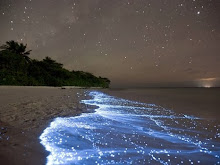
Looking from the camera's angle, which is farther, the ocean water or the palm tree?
the palm tree

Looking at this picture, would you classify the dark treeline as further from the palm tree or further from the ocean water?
the ocean water

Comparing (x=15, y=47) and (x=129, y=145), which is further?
(x=15, y=47)

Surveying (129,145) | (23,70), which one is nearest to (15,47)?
(23,70)

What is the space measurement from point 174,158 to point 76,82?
42237 millimetres

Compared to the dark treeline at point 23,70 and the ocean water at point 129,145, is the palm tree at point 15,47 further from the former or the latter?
the ocean water at point 129,145

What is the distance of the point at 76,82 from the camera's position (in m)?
43.2

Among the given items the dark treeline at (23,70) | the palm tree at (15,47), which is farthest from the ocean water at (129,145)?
the palm tree at (15,47)

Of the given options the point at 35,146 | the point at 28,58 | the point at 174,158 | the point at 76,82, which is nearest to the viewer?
the point at 174,158

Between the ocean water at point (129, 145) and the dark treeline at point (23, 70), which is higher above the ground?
the dark treeline at point (23, 70)

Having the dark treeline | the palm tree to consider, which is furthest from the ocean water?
the palm tree

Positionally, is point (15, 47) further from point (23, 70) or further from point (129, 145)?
point (129, 145)

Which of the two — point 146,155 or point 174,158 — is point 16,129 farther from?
point 174,158

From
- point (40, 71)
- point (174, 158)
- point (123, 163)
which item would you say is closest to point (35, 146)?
point (123, 163)

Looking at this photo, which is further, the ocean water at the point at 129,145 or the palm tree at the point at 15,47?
the palm tree at the point at 15,47
